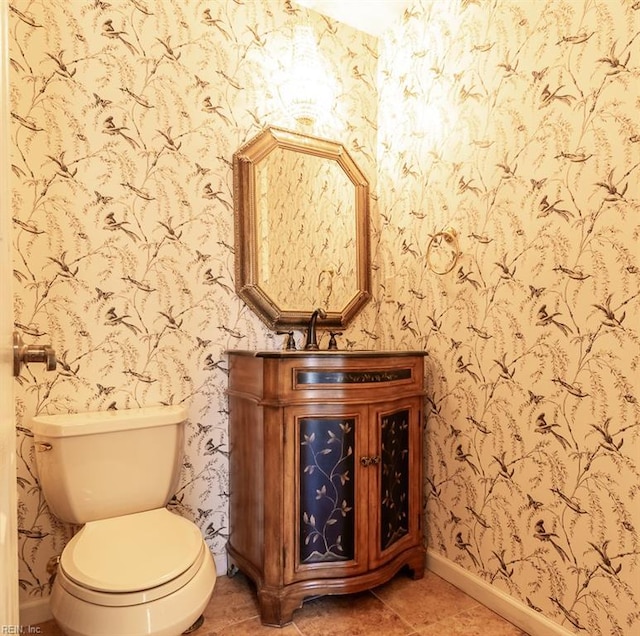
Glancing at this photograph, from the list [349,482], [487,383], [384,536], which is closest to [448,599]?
[384,536]

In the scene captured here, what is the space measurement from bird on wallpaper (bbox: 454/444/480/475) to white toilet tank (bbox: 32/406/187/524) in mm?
1069

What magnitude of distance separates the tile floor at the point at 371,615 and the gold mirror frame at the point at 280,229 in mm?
1069

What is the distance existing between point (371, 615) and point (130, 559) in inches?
35.0

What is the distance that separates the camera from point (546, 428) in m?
1.46

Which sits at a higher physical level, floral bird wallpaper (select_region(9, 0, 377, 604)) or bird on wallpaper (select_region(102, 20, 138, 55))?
bird on wallpaper (select_region(102, 20, 138, 55))

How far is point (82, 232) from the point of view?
5.24 feet

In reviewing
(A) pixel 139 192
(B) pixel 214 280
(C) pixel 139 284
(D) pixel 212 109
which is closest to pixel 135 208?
(A) pixel 139 192

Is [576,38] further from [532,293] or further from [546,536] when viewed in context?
[546,536]

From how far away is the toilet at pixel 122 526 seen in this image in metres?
1.08

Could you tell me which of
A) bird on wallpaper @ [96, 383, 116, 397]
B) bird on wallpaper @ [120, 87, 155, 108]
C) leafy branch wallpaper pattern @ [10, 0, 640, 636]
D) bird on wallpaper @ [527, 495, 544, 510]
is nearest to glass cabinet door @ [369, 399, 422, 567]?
leafy branch wallpaper pattern @ [10, 0, 640, 636]

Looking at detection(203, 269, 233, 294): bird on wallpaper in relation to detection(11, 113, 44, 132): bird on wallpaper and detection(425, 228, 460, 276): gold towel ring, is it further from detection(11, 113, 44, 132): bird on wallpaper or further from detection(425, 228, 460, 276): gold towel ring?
detection(425, 228, 460, 276): gold towel ring

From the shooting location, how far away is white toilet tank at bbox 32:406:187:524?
1402mm

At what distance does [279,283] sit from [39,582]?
1.38 m

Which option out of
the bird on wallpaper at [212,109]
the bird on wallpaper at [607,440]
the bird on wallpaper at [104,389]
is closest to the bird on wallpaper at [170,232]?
the bird on wallpaper at [212,109]
